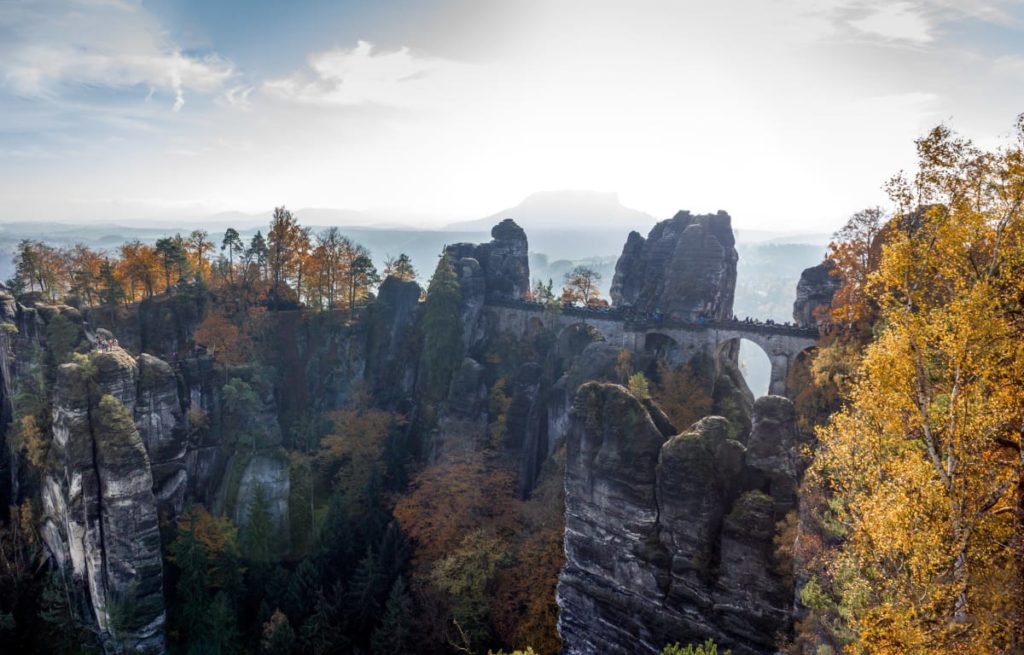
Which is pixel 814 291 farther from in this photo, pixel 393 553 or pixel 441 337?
pixel 393 553

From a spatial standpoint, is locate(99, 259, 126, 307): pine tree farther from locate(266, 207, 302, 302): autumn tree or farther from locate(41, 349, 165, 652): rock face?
locate(41, 349, 165, 652): rock face

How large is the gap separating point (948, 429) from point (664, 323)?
33204 mm

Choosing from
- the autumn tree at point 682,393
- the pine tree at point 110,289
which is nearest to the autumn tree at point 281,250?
the pine tree at point 110,289

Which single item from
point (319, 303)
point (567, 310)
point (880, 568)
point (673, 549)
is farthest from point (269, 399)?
point (880, 568)

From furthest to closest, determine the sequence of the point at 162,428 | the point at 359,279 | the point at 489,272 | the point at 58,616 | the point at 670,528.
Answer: the point at 489,272 < the point at 359,279 < the point at 162,428 < the point at 58,616 < the point at 670,528

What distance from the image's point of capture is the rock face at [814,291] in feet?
131

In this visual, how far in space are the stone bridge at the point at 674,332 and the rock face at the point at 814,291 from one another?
1.87 m

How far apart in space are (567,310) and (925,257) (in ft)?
123

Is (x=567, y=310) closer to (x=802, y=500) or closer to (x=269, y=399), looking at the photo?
(x=269, y=399)

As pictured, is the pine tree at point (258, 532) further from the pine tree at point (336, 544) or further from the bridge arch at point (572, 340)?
the bridge arch at point (572, 340)

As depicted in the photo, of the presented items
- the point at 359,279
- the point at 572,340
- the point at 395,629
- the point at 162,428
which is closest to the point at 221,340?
the point at 162,428

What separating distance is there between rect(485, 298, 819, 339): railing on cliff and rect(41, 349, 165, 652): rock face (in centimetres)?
3250

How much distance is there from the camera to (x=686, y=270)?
4525 cm

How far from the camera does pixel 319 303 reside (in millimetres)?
52781
